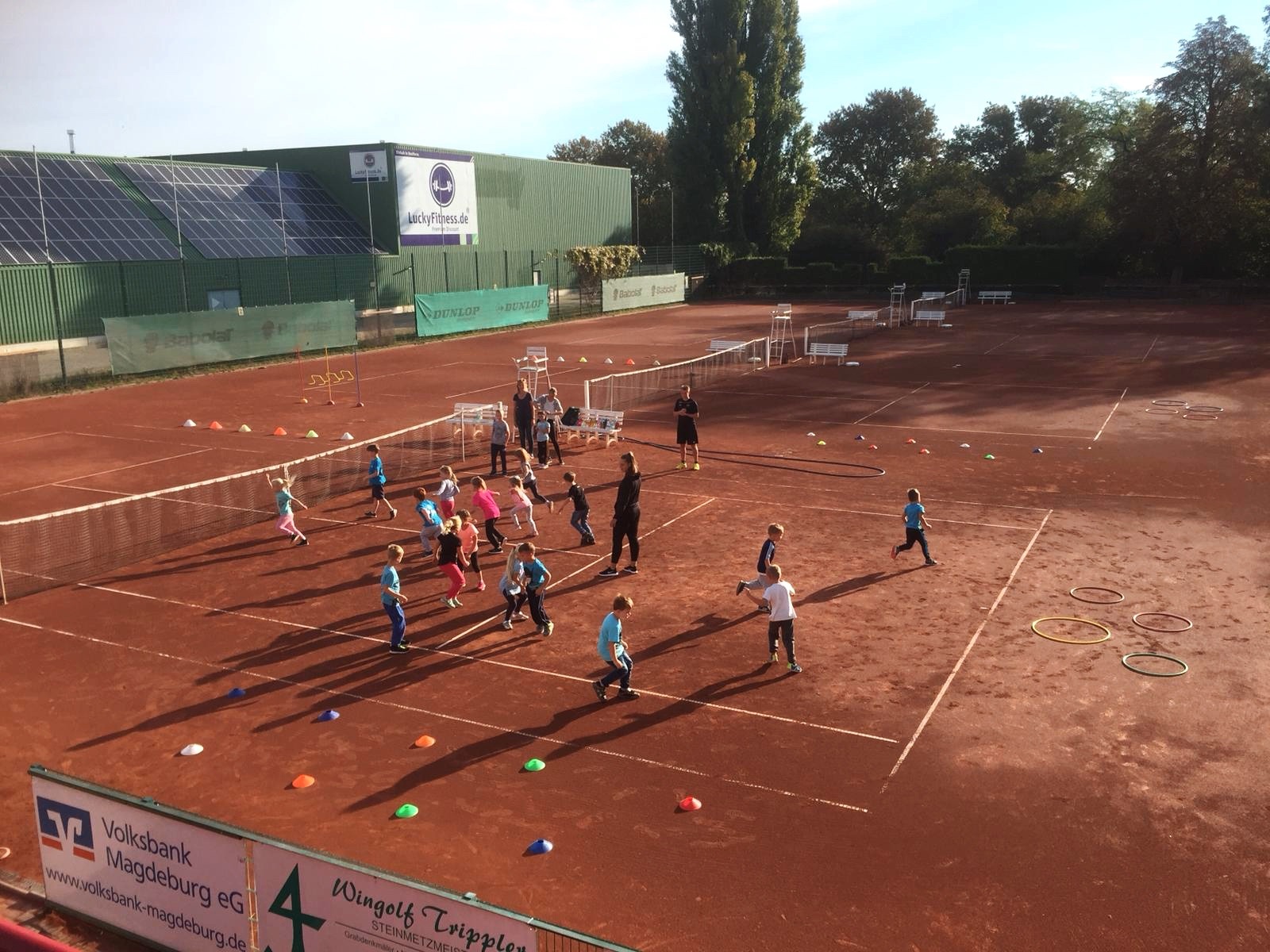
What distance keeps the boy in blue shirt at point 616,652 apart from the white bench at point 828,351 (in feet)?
98.8

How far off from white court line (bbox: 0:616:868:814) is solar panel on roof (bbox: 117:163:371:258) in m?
37.2

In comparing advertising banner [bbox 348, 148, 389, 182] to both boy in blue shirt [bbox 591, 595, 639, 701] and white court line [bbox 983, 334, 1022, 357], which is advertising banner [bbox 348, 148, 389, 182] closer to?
white court line [bbox 983, 334, 1022, 357]

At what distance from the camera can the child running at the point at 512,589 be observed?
13.3 m

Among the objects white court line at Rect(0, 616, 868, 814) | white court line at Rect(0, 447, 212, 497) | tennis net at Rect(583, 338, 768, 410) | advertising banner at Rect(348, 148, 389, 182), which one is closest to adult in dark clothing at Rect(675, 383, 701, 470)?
tennis net at Rect(583, 338, 768, 410)

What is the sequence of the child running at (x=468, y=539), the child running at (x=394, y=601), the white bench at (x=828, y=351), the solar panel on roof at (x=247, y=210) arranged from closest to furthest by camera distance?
1. the child running at (x=394, y=601)
2. the child running at (x=468, y=539)
3. the white bench at (x=828, y=351)
4. the solar panel on roof at (x=247, y=210)

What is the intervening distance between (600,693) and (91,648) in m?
6.85

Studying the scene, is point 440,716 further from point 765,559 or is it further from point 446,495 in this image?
point 446,495

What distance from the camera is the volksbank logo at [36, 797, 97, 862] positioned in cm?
735

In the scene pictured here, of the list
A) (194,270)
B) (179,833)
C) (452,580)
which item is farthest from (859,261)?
(179,833)

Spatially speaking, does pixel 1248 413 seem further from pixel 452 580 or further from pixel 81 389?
pixel 81 389

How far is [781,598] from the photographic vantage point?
1184cm

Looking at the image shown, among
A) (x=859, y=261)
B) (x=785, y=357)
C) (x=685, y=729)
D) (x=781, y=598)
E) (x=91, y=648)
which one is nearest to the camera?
(x=685, y=729)

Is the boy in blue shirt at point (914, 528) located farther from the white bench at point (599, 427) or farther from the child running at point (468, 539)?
the white bench at point (599, 427)

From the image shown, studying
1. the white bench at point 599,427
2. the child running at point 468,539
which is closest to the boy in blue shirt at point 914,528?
the child running at point 468,539
